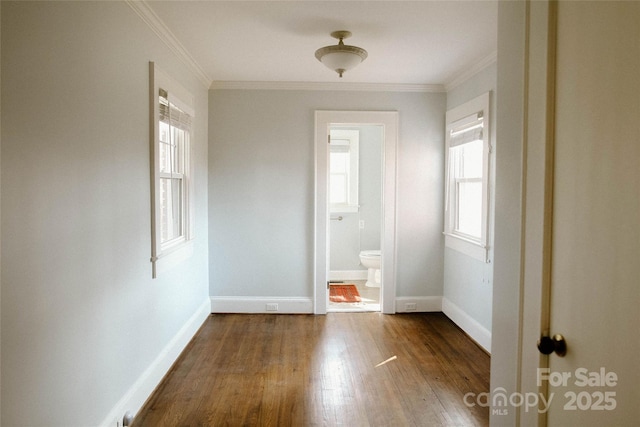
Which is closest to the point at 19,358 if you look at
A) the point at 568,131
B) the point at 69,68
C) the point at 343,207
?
the point at 69,68

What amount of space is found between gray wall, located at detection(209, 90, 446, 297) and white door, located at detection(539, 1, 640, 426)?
338 cm

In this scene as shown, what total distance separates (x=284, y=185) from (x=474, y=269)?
212 cm

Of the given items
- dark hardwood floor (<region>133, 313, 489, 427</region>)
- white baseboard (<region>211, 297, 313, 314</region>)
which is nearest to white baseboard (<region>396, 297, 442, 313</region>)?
A: dark hardwood floor (<region>133, 313, 489, 427</region>)

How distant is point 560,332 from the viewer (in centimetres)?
114

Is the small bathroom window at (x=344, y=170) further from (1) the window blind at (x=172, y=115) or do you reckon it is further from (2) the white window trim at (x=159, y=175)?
(1) the window blind at (x=172, y=115)

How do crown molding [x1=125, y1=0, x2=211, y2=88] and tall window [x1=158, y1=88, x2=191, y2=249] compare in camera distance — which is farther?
tall window [x1=158, y1=88, x2=191, y2=249]

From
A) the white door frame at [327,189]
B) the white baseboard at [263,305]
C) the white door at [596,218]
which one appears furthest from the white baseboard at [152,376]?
the white door at [596,218]

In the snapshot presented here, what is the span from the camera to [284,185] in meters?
4.46

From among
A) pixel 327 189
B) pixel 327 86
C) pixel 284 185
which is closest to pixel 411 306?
pixel 327 189

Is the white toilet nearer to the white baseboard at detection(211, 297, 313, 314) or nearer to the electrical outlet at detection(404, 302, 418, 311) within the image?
the electrical outlet at detection(404, 302, 418, 311)

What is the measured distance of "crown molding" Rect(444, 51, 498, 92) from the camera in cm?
338

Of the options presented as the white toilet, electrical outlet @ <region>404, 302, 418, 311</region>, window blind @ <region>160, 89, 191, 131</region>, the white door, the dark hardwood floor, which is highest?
window blind @ <region>160, 89, 191, 131</region>

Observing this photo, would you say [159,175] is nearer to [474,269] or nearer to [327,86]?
[327,86]

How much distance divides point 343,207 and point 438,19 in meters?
3.74
